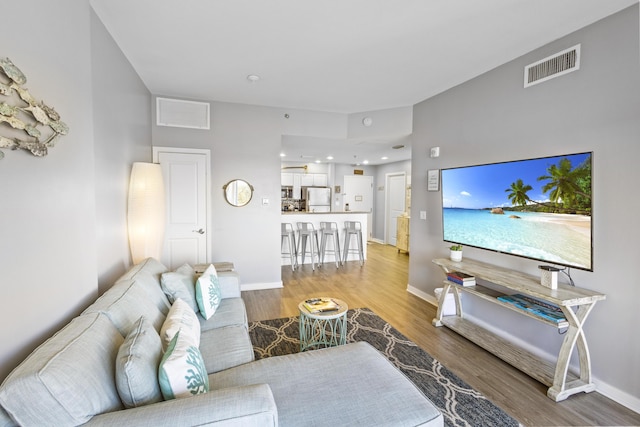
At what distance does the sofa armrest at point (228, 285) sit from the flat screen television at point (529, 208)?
7.67ft

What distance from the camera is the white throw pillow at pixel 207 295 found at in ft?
7.79

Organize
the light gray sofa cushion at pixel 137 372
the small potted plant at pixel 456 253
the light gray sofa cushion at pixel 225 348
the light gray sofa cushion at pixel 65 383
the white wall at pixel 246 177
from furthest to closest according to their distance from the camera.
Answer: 1. the white wall at pixel 246 177
2. the small potted plant at pixel 456 253
3. the light gray sofa cushion at pixel 225 348
4. the light gray sofa cushion at pixel 137 372
5. the light gray sofa cushion at pixel 65 383

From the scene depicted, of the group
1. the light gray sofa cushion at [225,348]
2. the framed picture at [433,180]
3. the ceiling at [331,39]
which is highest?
the ceiling at [331,39]

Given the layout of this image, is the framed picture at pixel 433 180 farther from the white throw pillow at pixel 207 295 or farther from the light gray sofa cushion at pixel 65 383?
the light gray sofa cushion at pixel 65 383

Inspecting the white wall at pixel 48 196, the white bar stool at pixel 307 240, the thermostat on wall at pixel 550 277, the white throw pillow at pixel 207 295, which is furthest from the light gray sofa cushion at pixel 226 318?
the white bar stool at pixel 307 240

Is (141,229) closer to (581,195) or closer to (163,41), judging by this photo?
(163,41)

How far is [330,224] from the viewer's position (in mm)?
6195

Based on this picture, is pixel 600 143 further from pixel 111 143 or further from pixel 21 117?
pixel 111 143

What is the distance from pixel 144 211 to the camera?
289 centimetres

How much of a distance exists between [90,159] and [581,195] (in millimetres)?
3386

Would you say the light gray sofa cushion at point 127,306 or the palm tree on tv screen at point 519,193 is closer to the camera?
the light gray sofa cushion at point 127,306

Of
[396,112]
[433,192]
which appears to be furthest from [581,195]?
[396,112]

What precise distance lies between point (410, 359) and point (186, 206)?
10.9 feet

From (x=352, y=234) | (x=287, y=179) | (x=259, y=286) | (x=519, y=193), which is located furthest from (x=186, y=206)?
(x=287, y=179)
